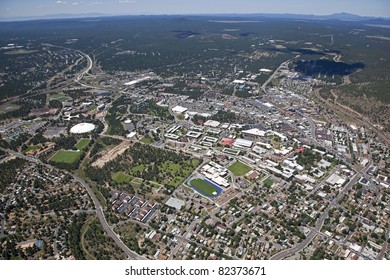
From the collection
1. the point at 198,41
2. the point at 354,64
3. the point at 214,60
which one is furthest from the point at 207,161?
the point at 198,41

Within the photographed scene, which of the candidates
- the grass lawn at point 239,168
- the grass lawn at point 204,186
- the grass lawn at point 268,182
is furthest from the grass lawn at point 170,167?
the grass lawn at point 268,182

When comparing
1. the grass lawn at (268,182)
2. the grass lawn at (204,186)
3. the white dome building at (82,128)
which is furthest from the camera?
the white dome building at (82,128)

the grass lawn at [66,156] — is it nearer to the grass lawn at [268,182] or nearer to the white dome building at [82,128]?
the white dome building at [82,128]

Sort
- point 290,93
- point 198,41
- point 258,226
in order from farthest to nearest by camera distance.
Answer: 1. point 198,41
2. point 290,93
3. point 258,226

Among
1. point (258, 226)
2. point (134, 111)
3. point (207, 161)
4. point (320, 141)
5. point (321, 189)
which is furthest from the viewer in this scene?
point (134, 111)

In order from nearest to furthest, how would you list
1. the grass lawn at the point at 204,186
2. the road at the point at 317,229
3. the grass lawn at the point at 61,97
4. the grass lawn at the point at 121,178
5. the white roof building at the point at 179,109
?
1. the road at the point at 317,229
2. the grass lawn at the point at 204,186
3. the grass lawn at the point at 121,178
4. the white roof building at the point at 179,109
5. the grass lawn at the point at 61,97

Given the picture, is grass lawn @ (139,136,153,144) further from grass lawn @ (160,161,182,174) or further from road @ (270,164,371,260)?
road @ (270,164,371,260)

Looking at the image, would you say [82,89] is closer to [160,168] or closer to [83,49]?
[160,168]
